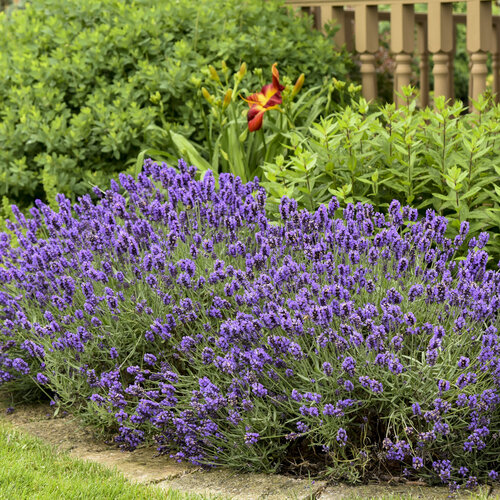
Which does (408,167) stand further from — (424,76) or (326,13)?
(424,76)

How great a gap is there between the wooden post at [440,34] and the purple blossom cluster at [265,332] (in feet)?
8.61

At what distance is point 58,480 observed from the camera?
2.96 m

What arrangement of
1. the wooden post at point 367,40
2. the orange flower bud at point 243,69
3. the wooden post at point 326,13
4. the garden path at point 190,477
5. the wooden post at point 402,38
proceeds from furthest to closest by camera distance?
the wooden post at point 326,13 < the wooden post at point 367,40 < the wooden post at point 402,38 < the orange flower bud at point 243,69 < the garden path at point 190,477

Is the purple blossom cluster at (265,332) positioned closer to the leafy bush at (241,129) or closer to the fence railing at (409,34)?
the leafy bush at (241,129)

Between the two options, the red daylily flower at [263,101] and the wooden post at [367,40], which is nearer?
the red daylily flower at [263,101]

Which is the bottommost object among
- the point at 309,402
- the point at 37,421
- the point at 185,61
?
the point at 37,421

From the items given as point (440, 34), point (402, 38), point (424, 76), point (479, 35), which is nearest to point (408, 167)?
point (479, 35)

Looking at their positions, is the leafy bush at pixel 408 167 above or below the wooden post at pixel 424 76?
below

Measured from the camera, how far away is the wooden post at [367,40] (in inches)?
252

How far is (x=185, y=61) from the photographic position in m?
5.89

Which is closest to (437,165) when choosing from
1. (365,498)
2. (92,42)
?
(365,498)

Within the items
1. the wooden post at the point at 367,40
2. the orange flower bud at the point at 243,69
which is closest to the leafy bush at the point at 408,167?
the orange flower bud at the point at 243,69

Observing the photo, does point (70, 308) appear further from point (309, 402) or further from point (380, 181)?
point (380, 181)

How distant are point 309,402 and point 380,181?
1.60m
